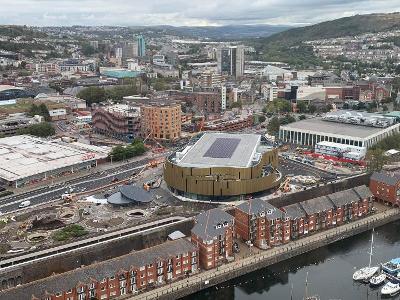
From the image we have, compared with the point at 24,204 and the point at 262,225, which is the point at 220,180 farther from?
the point at 24,204

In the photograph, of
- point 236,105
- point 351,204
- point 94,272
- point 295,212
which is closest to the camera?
point 94,272

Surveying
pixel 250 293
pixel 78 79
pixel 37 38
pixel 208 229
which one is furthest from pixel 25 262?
pixel 37 38

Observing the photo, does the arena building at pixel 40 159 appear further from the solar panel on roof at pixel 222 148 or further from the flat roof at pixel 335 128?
the flat roof at pixel 335 128

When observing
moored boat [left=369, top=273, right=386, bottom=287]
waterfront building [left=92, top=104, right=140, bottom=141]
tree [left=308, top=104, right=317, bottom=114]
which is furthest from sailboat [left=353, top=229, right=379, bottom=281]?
tree [left=308, top=104, right=317, bottom=114]

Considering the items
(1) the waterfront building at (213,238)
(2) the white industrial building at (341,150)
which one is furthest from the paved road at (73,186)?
(2) the white industrial building at (341,150)

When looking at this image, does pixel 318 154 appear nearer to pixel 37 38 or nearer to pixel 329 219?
pixel 329 219

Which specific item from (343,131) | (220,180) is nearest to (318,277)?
(220,180)

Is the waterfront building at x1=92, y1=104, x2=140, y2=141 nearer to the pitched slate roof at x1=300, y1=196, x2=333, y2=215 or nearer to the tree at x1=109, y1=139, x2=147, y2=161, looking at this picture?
the tree at x1=109, y1=139, x2=147, y2=161
